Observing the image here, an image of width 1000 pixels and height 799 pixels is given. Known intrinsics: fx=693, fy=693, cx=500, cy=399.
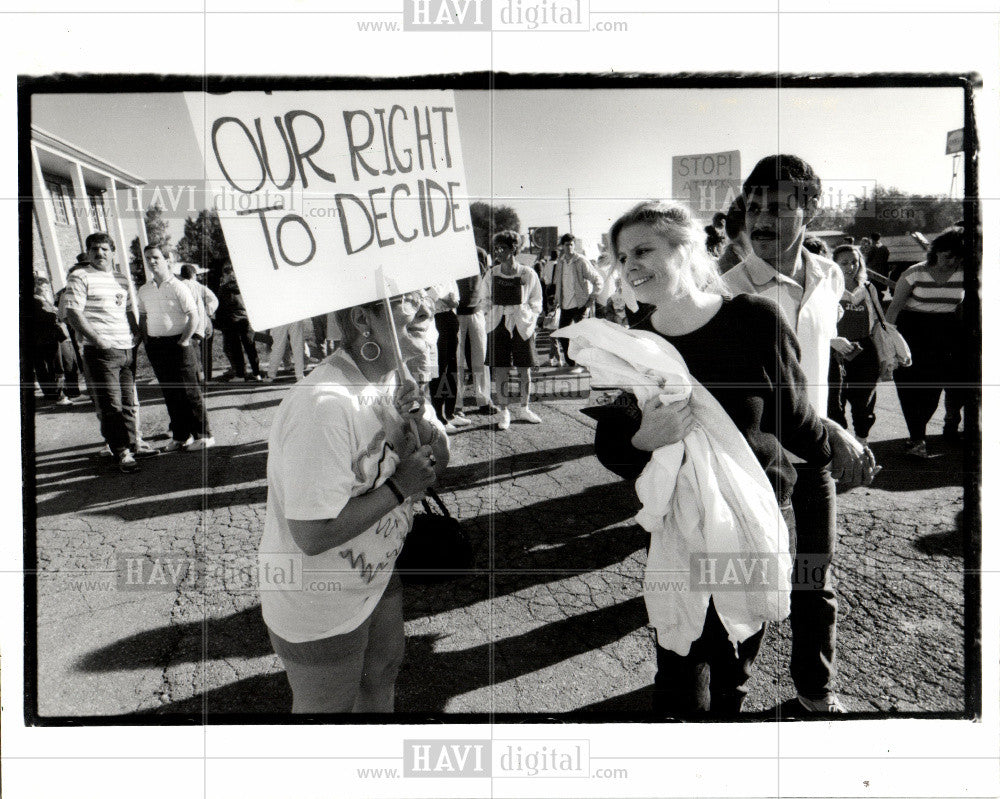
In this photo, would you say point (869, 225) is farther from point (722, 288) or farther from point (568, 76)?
point (568, 76)

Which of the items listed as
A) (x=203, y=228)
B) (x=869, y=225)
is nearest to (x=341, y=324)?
(x=203, y=228)

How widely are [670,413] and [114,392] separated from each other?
7.55 ft

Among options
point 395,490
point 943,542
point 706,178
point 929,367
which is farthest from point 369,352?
point 943,542

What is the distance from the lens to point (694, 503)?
1792 mm

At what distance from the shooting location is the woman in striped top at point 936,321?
2.26 meters

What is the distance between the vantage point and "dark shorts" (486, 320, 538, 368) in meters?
2.97

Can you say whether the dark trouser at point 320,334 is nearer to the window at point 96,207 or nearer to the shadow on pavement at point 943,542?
the window at point 96,207

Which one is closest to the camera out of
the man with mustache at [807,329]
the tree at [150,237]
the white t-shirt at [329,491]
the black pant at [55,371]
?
the white t-shirt at [329,491]

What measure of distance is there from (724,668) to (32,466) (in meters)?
2.20

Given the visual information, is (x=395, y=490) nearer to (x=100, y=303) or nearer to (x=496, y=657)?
(x=496, y=657)

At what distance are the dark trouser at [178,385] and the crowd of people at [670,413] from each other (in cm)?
9

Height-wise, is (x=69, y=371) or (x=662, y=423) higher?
(x=69, y=371)

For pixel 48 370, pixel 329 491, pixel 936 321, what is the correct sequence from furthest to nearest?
pixel 48 370, pixel 936 321, pixel 329 491

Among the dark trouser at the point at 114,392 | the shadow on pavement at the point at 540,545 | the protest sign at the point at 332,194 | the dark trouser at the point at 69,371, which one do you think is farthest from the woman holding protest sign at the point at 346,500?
the dark trouser at the point at 69,371
